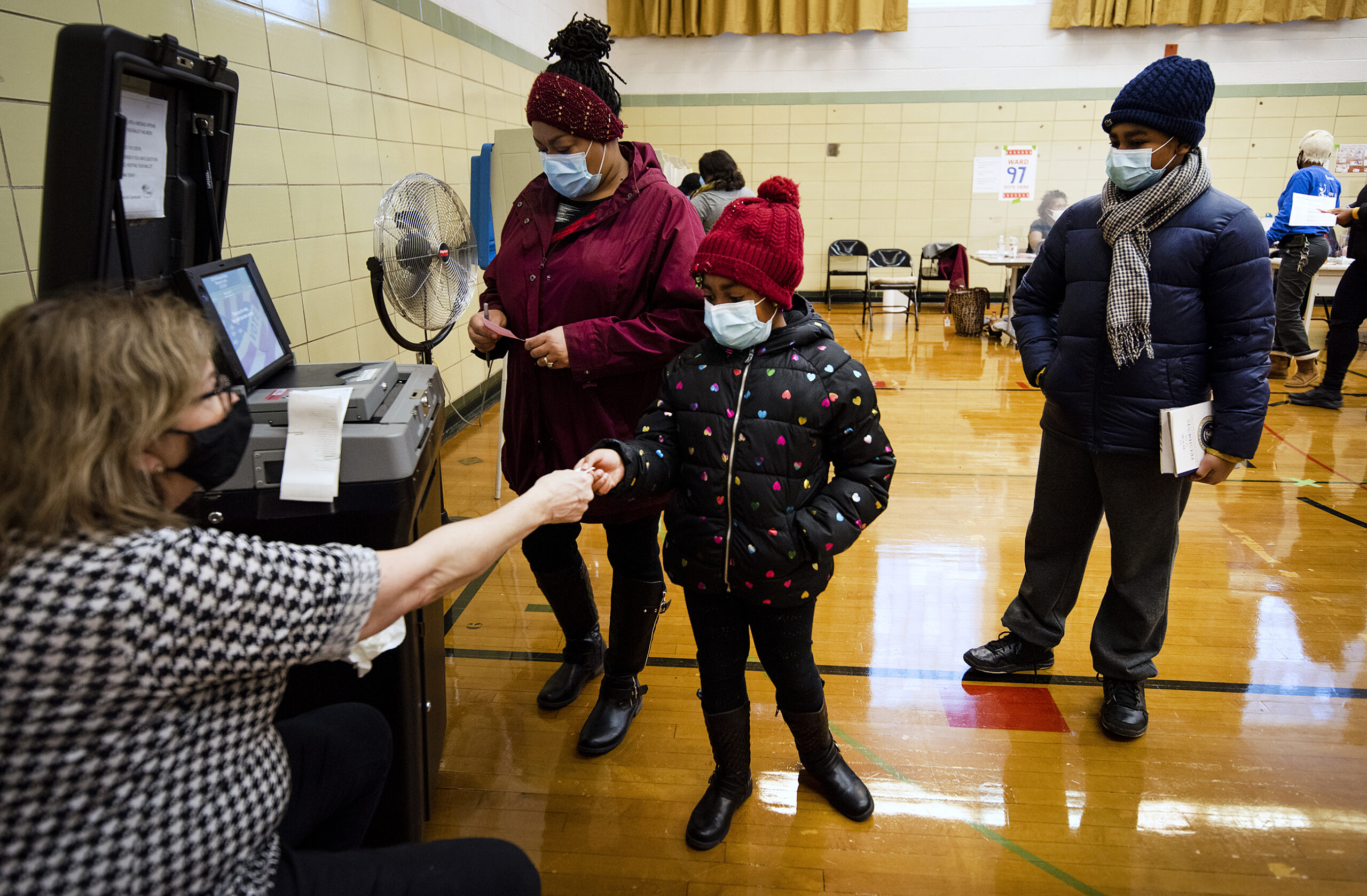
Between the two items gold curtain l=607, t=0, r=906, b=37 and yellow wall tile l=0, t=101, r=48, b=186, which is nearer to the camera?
yellow wall tile l=0, t=101, r=48, b=186

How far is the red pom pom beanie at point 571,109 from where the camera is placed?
1.70m

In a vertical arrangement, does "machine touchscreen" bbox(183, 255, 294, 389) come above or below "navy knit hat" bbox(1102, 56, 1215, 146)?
below

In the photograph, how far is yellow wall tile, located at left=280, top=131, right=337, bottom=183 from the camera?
290cm

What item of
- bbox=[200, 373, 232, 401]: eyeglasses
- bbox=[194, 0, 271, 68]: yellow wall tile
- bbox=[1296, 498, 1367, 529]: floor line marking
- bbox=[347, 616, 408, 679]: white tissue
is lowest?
bbox=[1296, 498, 1367, 529]: floor line marking

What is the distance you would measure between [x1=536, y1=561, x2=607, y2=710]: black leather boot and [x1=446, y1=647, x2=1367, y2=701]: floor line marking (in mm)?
156

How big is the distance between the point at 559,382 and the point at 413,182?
129 cm

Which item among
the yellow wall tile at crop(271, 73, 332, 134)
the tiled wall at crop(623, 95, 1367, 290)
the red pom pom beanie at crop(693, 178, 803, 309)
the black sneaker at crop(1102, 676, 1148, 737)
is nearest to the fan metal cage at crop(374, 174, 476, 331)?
the yellow wall tile at crop(271, 73, 332, 134)

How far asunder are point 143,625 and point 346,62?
10.7 feet

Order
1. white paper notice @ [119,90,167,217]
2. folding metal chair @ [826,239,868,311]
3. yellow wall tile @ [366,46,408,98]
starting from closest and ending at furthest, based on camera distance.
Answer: white paper notice @ [119,90,167,217] → yellow wall tile @ [366,46,408,98] → folding metal chair @ [826,239,868,311]

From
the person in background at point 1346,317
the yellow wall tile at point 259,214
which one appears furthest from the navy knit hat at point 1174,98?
the person in background at point 1346,317

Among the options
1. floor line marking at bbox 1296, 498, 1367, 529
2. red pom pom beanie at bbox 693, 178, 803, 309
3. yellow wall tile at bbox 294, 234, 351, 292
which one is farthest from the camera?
floor line marking at bbox 1296, 498, 1367, 529

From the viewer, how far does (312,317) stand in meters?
3.10

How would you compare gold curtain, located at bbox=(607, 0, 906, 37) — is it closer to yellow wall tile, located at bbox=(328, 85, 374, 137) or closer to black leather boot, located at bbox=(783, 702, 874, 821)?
yellow wall tile, located at bbox=(328, 85, 374, 137)

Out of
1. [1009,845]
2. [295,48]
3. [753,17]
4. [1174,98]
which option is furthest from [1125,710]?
[753,17]
